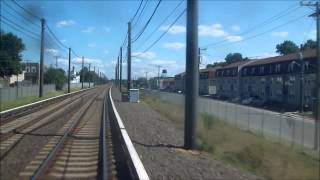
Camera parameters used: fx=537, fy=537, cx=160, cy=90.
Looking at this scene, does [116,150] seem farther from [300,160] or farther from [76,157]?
[300,160]

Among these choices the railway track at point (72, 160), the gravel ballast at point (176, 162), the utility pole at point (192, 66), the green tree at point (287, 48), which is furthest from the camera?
the green tree at point (287, 48)

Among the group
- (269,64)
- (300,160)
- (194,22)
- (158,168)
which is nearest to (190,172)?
(158,168)

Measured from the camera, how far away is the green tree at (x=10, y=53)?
304 ft

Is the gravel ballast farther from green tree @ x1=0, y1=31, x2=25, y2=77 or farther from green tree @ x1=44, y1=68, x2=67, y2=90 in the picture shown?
green tree @ x1=44, y1=68, x2=67, y2=90

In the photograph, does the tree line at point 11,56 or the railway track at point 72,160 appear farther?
the tree line at point 11,56

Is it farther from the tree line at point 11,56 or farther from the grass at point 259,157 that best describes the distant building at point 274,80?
the tree line at point 11,56

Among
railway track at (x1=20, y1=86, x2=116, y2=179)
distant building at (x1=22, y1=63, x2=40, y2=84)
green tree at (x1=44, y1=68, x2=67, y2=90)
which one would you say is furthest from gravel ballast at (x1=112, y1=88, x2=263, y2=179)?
distant building at (x1=22, y1=63, x2=40, y2=84)

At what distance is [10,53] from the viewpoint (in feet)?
328

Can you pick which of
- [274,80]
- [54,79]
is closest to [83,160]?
[274,80]

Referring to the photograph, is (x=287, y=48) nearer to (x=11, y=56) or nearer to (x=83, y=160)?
(x=11, y=56)

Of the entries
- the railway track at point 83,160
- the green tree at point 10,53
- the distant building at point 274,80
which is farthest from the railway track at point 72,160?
the green tree at point 10,53

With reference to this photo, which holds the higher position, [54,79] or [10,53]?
[10,53]

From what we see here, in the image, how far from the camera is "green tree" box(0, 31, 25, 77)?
3644 inches

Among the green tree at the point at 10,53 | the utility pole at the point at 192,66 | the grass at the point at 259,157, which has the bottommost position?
the grass at the point at 259,157
